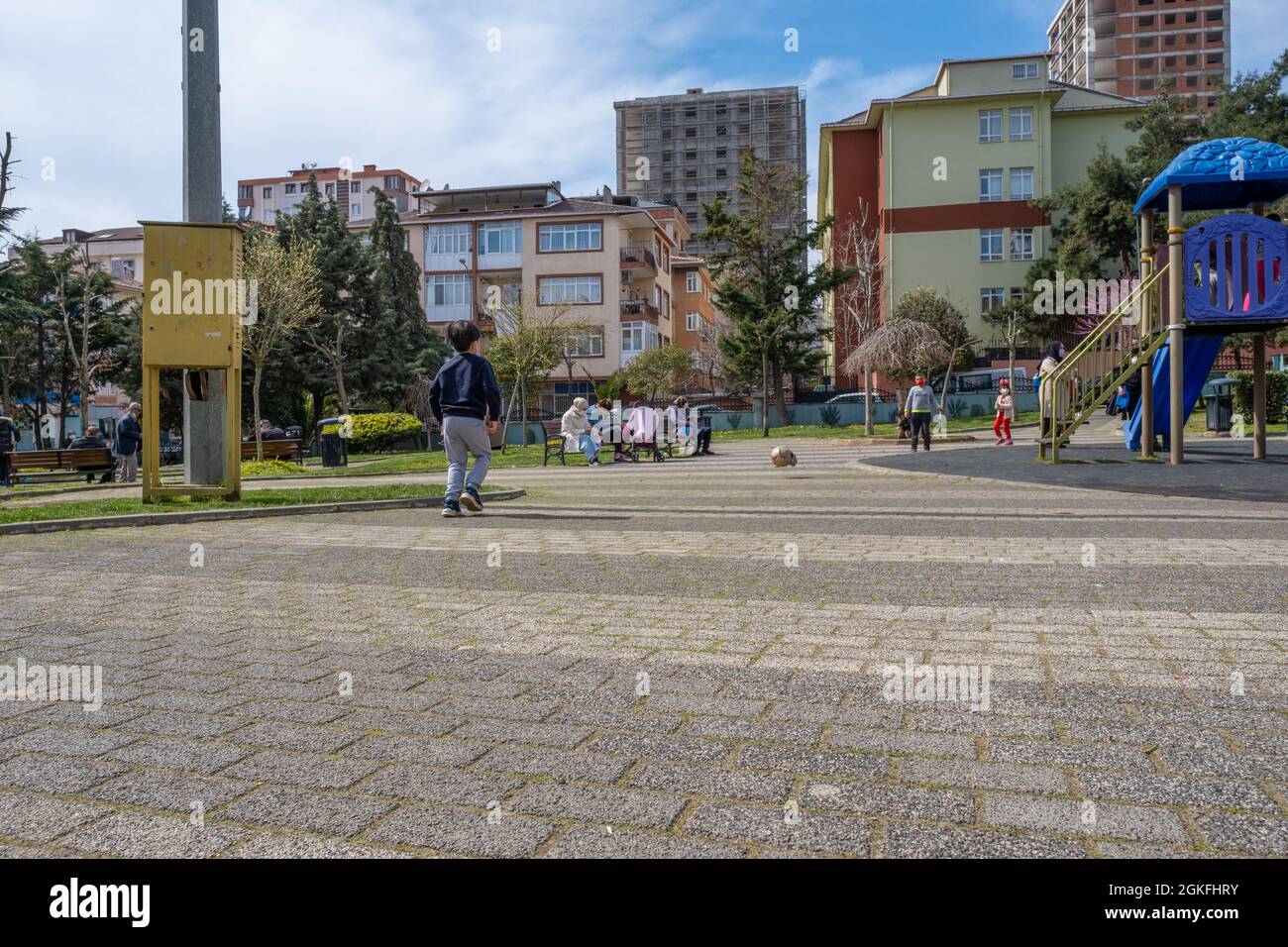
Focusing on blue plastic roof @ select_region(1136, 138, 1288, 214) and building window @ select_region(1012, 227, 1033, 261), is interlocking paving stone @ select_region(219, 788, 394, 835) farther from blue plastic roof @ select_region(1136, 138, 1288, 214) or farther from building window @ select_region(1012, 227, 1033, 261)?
building window @ select_region(1012, 227, 1033, 261)

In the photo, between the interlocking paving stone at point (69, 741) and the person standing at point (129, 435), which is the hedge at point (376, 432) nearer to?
the person standing at point (129, 435)

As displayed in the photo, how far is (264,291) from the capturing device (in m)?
35.2

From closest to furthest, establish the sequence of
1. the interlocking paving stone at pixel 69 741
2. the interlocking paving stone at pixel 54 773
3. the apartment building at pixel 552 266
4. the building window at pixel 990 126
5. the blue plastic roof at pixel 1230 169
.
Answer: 1. the interlocking paving stone at pixel 54 773
2. the interlocking paving stone at pixel 69 741
3. the blue plastic roof at pixel 1230 169
4. the building window at pixel 990 126
5. the apartment building at pixel 552 266

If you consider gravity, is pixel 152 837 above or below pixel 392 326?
below

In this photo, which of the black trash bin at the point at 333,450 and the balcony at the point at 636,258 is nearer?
the black trash bin at the point at 333,450

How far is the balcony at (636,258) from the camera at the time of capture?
196ft

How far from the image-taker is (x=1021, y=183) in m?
52.2

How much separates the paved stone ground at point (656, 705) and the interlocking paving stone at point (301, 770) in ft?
0.04

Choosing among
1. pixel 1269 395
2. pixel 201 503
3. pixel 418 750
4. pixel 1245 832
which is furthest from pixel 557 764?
pixel 1269 395

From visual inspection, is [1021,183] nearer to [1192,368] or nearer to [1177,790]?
[1192,368]

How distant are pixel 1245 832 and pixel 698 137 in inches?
5001

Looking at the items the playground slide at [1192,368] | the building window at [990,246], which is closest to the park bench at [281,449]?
the playground slide at [1192,368]

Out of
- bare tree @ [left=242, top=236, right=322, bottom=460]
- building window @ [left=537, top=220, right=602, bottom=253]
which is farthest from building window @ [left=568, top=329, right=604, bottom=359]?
bare tree @ [left=242, top=236, right=322, bottom=460]
